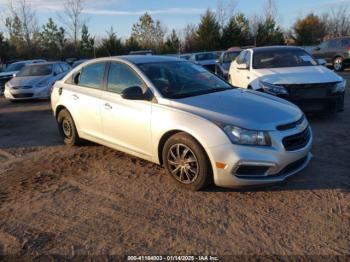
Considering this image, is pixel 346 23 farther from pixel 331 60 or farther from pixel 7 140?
pixel 7 140

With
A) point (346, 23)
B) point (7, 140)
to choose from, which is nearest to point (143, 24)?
point (346, 23)

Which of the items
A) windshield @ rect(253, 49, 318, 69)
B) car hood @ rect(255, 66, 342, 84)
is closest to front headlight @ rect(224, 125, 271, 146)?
car hood @ rect(255, 66, 342, 84)

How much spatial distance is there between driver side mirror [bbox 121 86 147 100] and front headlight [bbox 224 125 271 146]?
1.37 metres

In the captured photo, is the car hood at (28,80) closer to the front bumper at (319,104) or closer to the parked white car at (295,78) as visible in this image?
the parked white car at (295,78)

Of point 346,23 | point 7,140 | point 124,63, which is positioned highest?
point 346,23

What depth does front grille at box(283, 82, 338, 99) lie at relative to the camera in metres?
7.55

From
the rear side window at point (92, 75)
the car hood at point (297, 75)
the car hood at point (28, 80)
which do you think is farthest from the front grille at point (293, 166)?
the car hood at point (28, 80)

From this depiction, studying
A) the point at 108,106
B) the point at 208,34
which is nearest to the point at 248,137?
the point at 108,106

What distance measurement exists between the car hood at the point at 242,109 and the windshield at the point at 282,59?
3.78 metres

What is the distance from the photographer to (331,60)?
20.5 meters

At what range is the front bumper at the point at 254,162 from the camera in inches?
162

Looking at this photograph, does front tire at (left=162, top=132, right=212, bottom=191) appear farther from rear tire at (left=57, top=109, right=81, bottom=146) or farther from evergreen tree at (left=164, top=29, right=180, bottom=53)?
evergreen tree at (left=164, top=29, right=180, bottom=53)

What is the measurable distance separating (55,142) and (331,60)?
57.4ft

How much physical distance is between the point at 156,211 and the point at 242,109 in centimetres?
158
